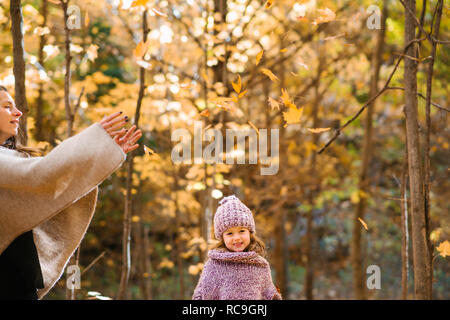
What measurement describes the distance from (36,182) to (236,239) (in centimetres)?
106

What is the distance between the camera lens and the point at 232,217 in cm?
223

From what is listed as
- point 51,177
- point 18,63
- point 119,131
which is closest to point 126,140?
point 119,131

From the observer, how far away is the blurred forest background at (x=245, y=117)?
4.76m

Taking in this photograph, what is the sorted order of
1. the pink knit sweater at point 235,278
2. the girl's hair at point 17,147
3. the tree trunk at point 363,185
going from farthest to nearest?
the tree trunk at point 363,185
the pink knit sweater at point 235,278
the girl's hair at point 17,147

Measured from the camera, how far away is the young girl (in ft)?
7.09

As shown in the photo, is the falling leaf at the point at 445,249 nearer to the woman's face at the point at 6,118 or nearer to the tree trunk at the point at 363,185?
the woman's face at the point at 6,118

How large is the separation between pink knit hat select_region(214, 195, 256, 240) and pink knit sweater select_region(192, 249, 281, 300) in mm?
130

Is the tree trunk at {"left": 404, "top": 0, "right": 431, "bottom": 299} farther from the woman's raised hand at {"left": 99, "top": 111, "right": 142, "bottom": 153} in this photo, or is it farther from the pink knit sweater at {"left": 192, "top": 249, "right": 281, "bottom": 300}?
the woman's raised hand at {"left": 99, "top": 111, "right": 142, "bottom": 153}

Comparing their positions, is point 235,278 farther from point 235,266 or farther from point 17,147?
point 17,147

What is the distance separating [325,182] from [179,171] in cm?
291

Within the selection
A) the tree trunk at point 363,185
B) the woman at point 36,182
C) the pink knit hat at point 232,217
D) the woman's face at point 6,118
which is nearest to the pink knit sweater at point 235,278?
the pink knit hat at point 232,217

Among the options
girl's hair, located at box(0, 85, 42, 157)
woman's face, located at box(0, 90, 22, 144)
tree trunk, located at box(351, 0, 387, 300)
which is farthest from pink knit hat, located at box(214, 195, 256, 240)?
tree trunk, located at box(351, 0, 387, 300)

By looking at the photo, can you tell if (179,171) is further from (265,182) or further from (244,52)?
(244,52)

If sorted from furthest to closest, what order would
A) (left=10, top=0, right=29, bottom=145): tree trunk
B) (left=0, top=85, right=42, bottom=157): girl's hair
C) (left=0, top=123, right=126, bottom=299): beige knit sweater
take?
(left=10, top=0, right=29, bottom=145): tree trunk, (left=0, top=85, right=42, bottom=157): girl's hair, (left=0, top=123, right=126, bottom=299): beige knit sweater
